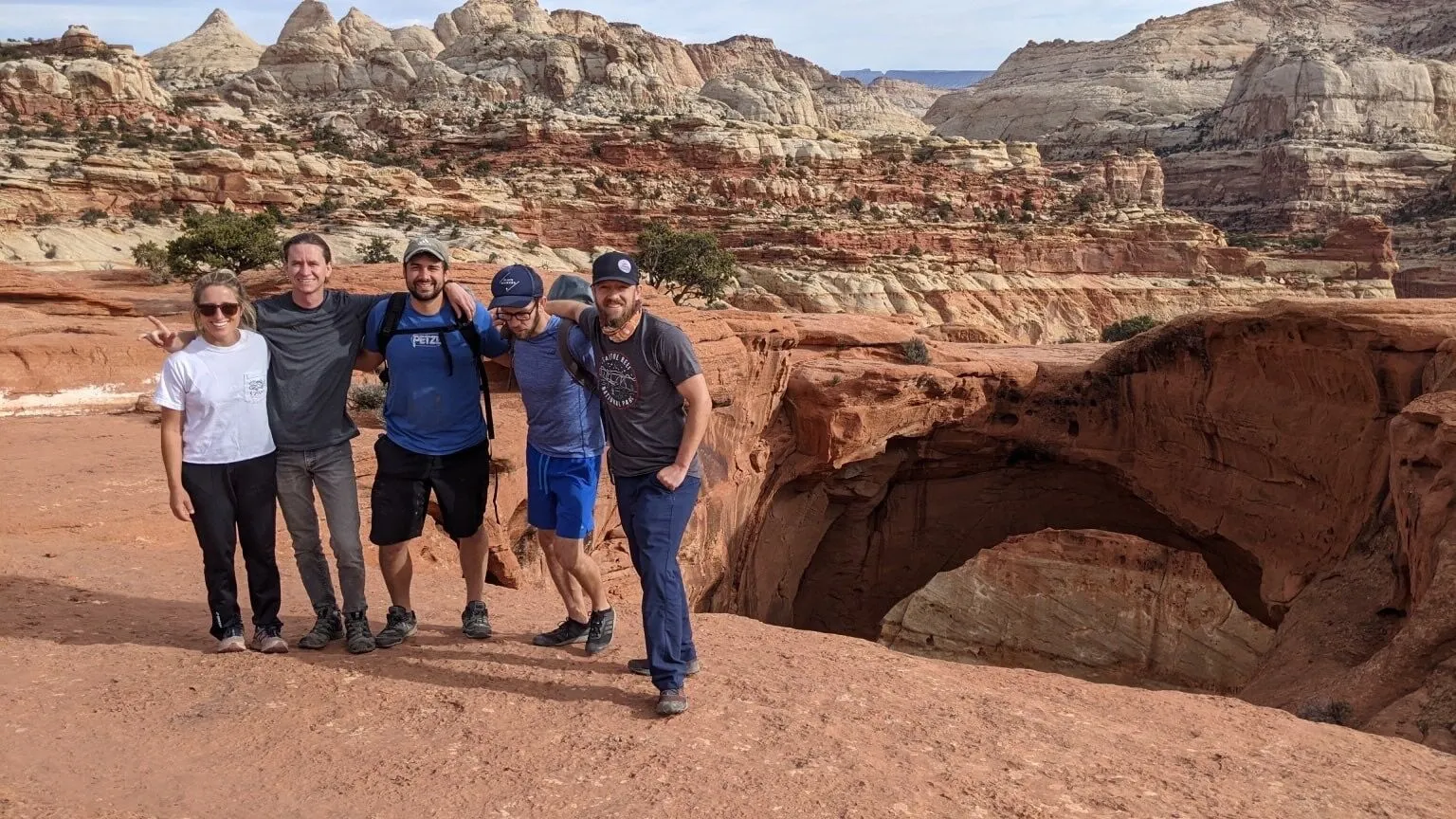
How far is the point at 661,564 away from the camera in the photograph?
406cm

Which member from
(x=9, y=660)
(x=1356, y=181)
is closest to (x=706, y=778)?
(x=9, y=660)

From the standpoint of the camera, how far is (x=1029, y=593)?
21.8 metres

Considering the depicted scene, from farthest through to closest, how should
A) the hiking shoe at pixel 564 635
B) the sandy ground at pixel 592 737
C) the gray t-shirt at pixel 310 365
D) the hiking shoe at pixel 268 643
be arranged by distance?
the hiking shoe at pixel 564 635
the hiking shoe at pixel 268 643
the gray t-shirt at pixel 310 365
the sandy ground at pixel 592 737

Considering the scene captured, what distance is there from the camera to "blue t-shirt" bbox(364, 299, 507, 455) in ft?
14.6

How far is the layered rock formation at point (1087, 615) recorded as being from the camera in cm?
2009

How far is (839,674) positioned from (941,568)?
13.1 meters

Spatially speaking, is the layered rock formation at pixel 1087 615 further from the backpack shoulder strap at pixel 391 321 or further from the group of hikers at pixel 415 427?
the backpack shoulder strap at pixel 391 321

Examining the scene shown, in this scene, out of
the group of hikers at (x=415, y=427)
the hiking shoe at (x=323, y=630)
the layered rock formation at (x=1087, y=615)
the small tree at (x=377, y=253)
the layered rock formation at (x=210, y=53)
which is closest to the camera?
the group of hikers at (x=415, y=427)

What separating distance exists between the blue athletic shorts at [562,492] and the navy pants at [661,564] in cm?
44

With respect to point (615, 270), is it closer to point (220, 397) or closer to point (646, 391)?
point (646, 391)

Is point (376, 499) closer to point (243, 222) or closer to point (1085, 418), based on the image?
point (1085, 418)

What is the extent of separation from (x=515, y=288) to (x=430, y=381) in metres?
0.59

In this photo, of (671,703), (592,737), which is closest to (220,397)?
(592,737)

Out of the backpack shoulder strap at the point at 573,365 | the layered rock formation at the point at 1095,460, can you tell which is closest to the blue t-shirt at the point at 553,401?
the backpack shoulder strap at the point at 573,365
